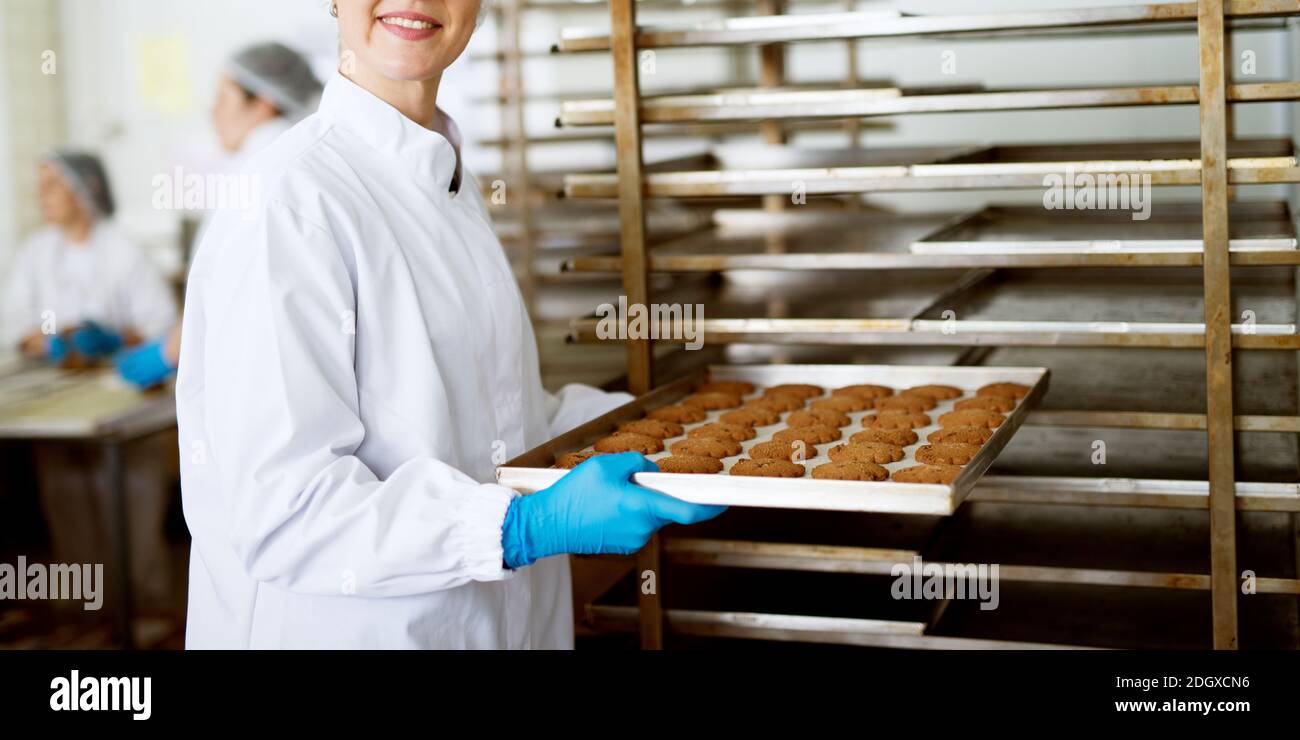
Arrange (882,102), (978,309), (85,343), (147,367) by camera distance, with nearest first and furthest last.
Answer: (882,102)
(978,309)
(147,367)
(85,343)

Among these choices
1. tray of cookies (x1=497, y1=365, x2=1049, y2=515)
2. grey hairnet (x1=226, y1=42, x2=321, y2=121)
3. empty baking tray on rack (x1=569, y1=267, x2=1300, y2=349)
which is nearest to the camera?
tray of cookies (x1=497, y1=365, x2=1049, y2=515)

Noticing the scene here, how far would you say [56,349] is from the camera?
4.29m

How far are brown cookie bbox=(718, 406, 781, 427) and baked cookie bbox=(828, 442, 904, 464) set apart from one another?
0.20 m

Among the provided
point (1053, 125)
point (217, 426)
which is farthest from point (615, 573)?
point (1053, 125)

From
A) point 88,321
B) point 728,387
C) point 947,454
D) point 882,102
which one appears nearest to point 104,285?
point 88,321

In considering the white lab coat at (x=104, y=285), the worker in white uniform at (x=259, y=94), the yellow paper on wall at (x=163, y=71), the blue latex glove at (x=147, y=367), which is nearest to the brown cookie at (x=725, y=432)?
the blue latex glove at (x=147, y=367)

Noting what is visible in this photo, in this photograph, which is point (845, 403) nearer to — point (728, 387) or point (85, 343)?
point (728, 387)

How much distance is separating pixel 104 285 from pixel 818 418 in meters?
3.73

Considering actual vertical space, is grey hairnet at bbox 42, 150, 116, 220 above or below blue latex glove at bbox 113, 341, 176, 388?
above

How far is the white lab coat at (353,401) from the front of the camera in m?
1.42

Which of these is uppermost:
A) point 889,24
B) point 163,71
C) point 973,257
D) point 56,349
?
point 163,71

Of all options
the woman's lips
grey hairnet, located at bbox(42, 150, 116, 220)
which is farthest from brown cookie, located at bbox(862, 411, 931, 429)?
grey hairnet, located at bbox(42, 150, 116, 220)

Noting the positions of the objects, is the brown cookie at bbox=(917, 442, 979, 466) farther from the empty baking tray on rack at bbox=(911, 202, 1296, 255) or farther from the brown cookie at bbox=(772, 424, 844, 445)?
the empty baking tray on rack at bbox=(911, 202, 1296, 255)

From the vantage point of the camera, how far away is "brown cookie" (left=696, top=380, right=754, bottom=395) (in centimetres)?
214
